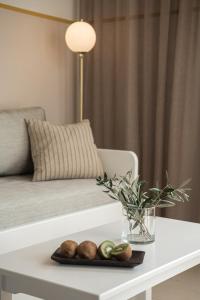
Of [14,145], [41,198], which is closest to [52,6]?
[14,145]

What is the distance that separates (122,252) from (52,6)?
2941 millimetres

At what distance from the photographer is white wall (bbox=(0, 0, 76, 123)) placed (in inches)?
162

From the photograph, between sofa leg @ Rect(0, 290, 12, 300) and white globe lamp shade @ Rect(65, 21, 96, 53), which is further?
white globe lamp shade @ Rect(65, 21, 96, 53)

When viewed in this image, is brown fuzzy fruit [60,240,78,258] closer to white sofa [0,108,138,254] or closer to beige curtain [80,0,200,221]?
white sofa [0,108,138,254]

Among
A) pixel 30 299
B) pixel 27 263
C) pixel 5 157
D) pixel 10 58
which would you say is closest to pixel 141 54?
pixel 10 58

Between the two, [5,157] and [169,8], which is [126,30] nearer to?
[169,8]

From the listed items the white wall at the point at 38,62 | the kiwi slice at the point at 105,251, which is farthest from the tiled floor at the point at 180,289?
the white wall at the point at 38,62

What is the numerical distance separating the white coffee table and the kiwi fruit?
0.19 feet

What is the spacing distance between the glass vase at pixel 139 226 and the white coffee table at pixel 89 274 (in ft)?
0.14

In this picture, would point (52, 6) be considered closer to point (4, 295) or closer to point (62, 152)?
point (62, 152)

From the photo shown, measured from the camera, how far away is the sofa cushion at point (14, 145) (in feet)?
11.7

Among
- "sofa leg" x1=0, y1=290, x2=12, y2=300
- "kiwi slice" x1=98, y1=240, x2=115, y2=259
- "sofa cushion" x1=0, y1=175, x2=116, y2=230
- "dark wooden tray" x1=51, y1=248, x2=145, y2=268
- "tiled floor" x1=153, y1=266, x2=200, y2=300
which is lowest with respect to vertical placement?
"tiled floor" x1=153, y1=266, x2=200, y2=300

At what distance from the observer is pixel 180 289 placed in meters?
3.15

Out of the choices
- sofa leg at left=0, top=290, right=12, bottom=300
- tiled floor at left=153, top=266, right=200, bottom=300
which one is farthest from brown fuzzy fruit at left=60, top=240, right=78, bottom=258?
tiled floor at left=153, top=266, right=200, bottom=300
